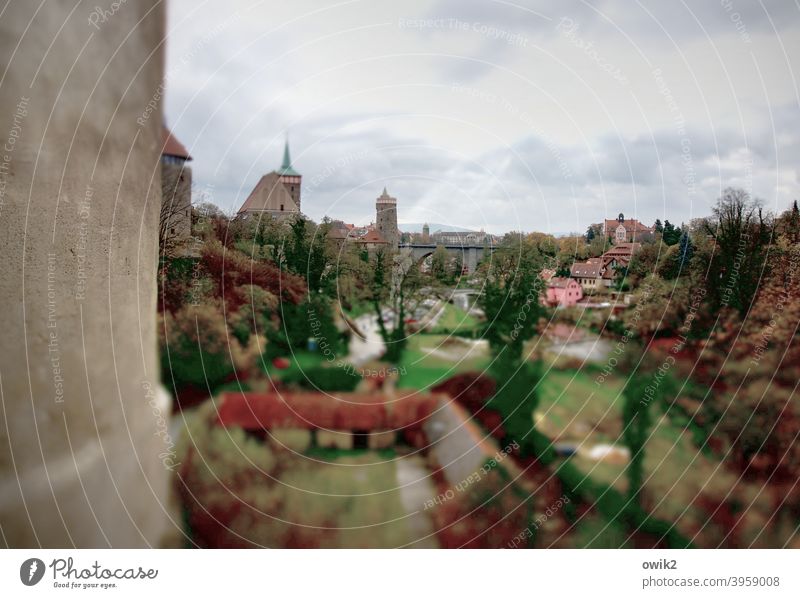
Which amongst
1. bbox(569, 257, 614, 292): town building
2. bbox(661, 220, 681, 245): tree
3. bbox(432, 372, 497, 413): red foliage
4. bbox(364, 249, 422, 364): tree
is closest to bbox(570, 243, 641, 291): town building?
bbox(569, 257, 614, 292): town building

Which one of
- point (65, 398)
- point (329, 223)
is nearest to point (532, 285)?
point (329, 223)

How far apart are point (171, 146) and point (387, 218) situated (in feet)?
3.23

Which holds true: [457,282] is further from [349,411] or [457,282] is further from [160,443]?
[160,443]

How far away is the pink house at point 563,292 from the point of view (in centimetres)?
281

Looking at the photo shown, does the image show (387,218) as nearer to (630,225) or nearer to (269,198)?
(269,198)

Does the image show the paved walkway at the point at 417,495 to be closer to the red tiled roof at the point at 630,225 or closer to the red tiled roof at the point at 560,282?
the red tiled roof at the point at 560,282

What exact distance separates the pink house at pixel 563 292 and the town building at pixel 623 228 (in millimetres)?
268

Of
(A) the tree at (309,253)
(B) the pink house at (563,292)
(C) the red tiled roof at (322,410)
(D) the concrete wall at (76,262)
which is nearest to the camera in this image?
(D) the concrete wall at (76,262)

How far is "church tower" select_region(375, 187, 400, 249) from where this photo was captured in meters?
2.82

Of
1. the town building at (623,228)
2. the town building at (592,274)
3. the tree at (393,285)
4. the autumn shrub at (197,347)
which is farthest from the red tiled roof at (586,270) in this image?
the autumn shrub at (197,347)

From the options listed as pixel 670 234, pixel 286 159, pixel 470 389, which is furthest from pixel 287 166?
pixel 670 234

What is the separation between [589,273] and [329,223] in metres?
1.24

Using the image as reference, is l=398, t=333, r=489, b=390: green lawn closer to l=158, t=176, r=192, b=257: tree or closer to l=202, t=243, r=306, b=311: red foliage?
l=202, t=243, r=306, b=311: red foliage

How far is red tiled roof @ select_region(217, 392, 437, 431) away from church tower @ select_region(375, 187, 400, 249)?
2.42ft
